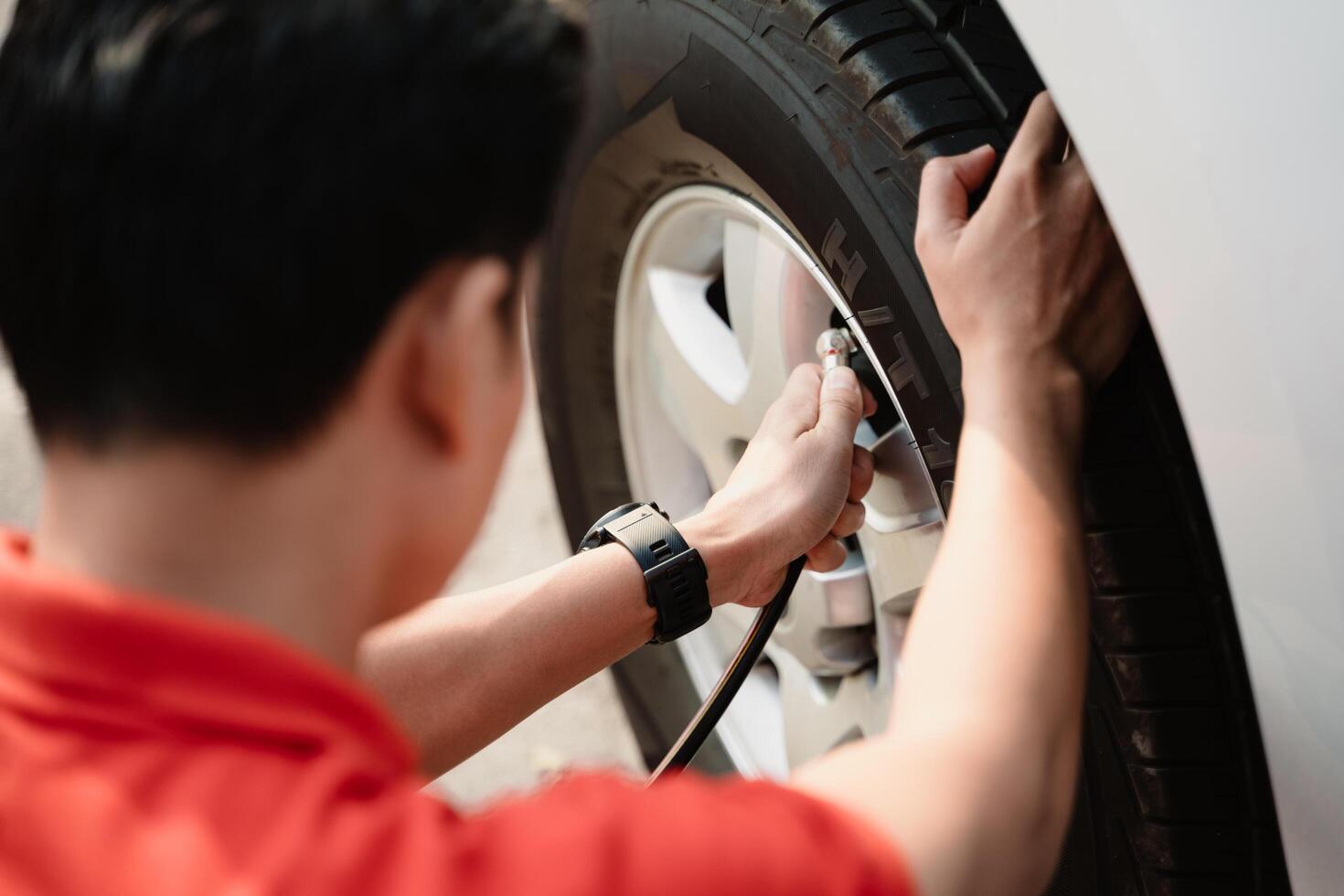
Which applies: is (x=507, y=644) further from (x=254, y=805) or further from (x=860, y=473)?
(x=254, y=805)

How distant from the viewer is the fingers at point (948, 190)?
2.92 ft

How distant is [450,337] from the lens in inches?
24.7

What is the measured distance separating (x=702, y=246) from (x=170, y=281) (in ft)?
3.49

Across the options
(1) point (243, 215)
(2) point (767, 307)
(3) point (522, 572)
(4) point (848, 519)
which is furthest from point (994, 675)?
(3) point (522, 572)

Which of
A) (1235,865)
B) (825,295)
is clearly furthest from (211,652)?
(825,295)

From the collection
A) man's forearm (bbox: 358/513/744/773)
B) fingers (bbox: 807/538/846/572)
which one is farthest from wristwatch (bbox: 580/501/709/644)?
fingers (bbox: 807/538/846/572)

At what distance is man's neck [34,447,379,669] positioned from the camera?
0.59m

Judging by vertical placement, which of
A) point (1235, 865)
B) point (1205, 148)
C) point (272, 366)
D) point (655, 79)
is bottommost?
point (1235, 865)

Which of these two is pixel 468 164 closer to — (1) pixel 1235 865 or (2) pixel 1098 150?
(2) pixel 1098 150

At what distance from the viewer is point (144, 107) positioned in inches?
22.7

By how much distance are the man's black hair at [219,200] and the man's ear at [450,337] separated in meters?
0.02

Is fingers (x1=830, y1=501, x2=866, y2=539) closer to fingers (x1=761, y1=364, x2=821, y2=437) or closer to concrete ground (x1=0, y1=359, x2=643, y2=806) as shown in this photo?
fingers (x1=761, y1=364, x2=821, y2=437)

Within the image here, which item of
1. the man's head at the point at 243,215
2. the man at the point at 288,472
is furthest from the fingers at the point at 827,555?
the man's head at the point at 243,215

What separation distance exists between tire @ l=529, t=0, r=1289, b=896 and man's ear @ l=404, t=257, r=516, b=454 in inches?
17.0
